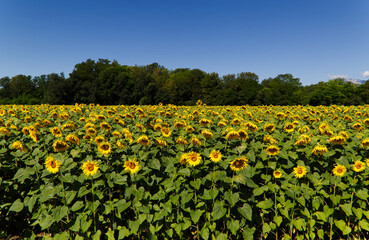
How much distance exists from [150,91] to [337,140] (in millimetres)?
50955

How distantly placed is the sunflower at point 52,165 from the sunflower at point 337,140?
374cm

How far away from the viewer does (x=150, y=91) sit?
5256cm

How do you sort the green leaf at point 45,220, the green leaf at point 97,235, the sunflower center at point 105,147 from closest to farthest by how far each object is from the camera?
1. the green leaf at point 45,220
2. the green leaf at point 97,235
3. the sunflower center at point 105,147

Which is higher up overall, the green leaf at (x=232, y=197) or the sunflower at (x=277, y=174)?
the sunflower at (x=277, y=174)

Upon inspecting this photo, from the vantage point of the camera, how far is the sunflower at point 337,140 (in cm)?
312

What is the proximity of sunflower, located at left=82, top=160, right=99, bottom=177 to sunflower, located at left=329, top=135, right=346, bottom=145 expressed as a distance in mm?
3259

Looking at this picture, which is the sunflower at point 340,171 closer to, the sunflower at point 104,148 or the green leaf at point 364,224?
the green leaf at point 364,224

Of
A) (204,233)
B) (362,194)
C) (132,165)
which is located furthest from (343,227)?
(132,165)

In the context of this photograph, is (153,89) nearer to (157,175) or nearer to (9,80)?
(157,175)

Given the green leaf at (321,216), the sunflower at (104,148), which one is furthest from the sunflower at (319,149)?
the sunflower at (104,148)

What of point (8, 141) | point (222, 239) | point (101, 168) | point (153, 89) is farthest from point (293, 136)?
point (153, 89)

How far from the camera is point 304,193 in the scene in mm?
2939

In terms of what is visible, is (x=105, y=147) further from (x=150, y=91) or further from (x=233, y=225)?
(x=150, y=91)

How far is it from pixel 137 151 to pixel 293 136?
2.69m
